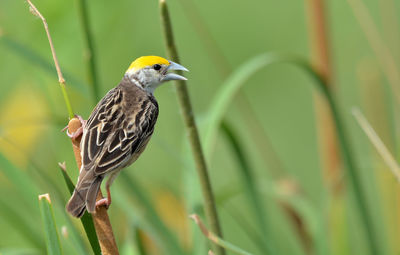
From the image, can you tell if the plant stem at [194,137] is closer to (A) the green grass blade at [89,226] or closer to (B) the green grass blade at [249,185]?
(A) the green grass blade at [89,226]

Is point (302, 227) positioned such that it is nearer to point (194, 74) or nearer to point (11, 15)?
point (11, 15)

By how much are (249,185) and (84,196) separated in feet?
3.67

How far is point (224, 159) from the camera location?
518 cm

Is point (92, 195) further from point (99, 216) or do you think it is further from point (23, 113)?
point (23, 113)

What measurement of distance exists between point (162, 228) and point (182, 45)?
4236 mm

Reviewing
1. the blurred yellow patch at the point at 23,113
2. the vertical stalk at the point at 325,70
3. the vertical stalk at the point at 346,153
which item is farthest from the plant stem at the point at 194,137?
the blurred yellow patch at the point at 23,113

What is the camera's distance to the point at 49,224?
3.84ft

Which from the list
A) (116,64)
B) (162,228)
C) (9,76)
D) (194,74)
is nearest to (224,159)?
(194,74)

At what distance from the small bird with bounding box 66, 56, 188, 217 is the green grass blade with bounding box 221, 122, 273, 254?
857mm

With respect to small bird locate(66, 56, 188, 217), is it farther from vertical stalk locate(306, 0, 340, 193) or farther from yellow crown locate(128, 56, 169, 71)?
vertical stalk locate(306, 0, 340, 193)

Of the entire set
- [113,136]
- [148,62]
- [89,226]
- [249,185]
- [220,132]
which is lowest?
[249,185]

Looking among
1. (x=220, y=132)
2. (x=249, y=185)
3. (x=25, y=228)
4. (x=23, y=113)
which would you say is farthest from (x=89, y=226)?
(x=23, y=113)

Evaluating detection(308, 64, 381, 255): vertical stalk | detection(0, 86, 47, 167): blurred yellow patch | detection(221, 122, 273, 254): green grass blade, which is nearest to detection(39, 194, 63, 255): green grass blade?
detection(221, 122, 273, 254): green grass blade

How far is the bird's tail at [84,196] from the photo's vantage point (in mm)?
1074
